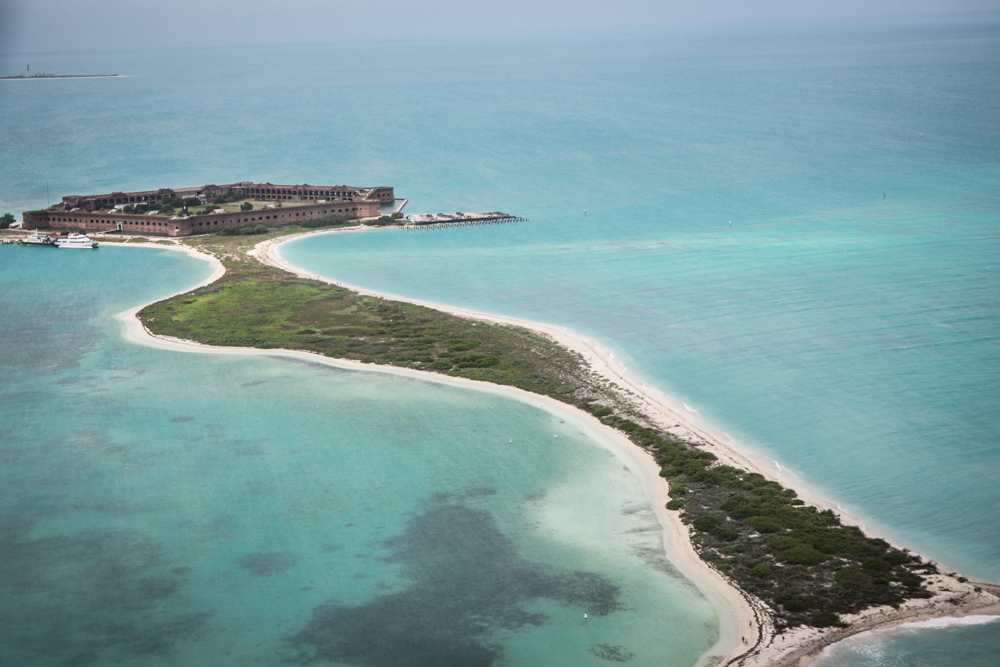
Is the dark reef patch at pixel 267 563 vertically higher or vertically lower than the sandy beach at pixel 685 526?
lower

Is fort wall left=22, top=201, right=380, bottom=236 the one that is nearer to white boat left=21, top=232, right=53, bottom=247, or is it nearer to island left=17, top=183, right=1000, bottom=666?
island left=17, top=183, right=1000, bottom=666

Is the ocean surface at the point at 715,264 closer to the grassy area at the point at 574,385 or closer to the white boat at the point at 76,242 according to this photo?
the grassy area at the point at 574,385

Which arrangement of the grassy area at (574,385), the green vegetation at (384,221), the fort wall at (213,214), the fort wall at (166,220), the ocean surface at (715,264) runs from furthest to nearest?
the green vegetation at (384,221) → the fort wall at (213,214) → the fort wall at (166,220) → the ocean surface at (715,264) → the grassy area at (574,385)

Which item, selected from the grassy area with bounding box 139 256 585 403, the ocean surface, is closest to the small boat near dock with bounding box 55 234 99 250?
the ocean surface

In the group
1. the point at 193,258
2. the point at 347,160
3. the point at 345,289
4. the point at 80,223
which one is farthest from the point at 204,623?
the point at 347,160

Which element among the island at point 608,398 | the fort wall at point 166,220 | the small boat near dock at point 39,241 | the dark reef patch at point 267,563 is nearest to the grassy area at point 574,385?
the island at point 608,398

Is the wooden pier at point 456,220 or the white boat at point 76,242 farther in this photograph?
the wooden pier at point 456,220

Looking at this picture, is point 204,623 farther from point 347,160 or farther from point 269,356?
point 347,160
